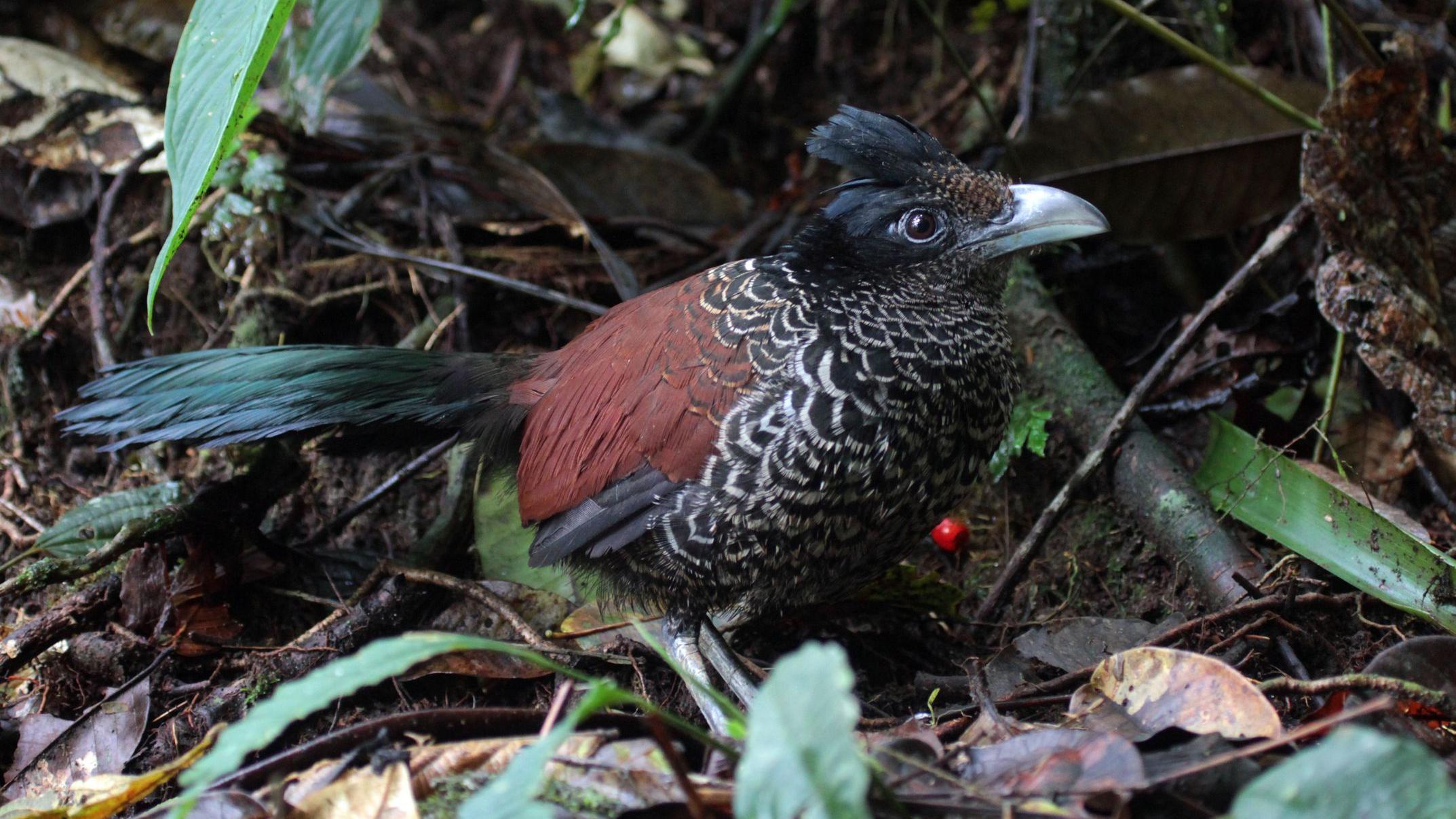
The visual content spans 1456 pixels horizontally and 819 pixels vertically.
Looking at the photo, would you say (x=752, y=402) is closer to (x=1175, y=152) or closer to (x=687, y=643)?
(x=687, y=643)

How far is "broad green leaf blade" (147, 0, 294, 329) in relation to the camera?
1.89m

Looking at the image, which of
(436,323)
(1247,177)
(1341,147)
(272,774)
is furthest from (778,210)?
(272,774)

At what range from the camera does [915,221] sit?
2875mm

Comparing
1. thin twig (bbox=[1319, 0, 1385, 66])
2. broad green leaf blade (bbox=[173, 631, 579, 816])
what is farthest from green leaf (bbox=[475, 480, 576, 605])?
thin twig (bbox=[1319, 0, 1385, 66])

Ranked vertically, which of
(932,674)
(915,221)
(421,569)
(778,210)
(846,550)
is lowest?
(932,674)

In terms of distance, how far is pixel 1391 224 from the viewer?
123 inches

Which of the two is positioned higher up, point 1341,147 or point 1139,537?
point 1341,147

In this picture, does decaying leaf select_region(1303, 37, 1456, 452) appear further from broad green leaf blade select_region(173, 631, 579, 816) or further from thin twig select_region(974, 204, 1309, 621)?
broad green leaf blade select_region(173, 631, 579, 816)

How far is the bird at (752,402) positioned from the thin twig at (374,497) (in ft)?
1.01

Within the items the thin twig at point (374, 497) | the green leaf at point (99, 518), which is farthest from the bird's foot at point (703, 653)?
the green leaf at point (99, 518)

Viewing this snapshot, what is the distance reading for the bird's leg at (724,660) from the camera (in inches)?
115

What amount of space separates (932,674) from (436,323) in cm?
209

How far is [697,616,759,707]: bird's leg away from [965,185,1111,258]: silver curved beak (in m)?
1.27

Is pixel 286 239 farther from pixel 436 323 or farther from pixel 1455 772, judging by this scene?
pixel 1455 772
